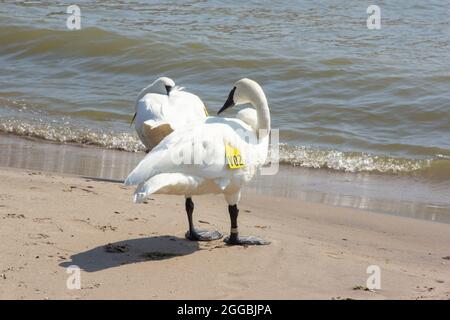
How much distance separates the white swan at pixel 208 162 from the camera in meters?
5.69

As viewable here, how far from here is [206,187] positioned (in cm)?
616

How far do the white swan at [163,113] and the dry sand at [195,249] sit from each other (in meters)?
0.61

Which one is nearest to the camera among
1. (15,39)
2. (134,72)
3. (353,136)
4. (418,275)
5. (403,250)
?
(418,275)

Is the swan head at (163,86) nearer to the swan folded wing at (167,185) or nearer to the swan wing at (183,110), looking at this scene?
the swan wing at (183,110)

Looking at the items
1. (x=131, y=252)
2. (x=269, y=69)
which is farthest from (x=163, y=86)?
(x=269, y=69)

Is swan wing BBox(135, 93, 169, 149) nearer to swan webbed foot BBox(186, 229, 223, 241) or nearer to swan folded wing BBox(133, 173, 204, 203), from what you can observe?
swan webbed foot BBox(186, 229, 223, 241)

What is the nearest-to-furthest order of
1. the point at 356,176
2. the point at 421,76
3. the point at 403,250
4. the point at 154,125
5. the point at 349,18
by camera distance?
the point at 403,250
the point at 154,125
the point at 356,176
the point at 421,76
the point at 349,18

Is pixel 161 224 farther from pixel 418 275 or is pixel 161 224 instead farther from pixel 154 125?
→ pixel 418 275

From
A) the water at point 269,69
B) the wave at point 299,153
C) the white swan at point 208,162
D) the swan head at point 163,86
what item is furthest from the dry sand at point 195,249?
the water at point 269,69

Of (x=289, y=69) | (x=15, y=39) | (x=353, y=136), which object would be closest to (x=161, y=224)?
(x=353, y=136)

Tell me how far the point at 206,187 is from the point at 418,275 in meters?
1.55

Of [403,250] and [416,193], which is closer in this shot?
[403,250]
